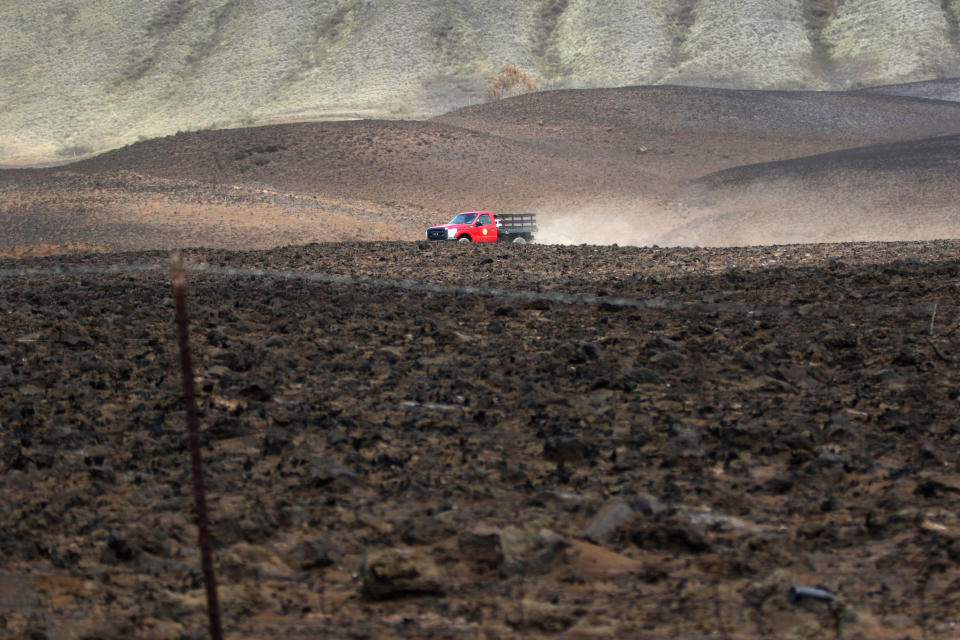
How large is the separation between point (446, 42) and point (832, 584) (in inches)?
3743

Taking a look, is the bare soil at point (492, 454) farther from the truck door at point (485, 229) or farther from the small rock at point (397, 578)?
the truck door at point (485, 229)

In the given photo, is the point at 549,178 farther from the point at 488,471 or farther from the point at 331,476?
the point at 331,476

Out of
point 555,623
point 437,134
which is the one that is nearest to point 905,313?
point 555,623

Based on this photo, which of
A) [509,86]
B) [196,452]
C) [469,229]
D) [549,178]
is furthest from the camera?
[509,86]

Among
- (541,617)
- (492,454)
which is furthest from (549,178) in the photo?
(541,617)

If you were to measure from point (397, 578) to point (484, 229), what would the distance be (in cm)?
2597

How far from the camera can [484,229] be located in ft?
102

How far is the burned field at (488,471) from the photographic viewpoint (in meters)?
5.32

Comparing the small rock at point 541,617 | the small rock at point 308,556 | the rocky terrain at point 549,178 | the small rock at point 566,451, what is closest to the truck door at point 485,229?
the rocky terrain at point 549,178

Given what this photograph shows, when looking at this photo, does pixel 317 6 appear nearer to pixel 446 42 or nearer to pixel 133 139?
pixel 446 42

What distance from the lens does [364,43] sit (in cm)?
9625

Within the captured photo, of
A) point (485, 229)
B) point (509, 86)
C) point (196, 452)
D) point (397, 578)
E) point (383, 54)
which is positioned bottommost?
point (397, 578)

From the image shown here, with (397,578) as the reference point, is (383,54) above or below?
above

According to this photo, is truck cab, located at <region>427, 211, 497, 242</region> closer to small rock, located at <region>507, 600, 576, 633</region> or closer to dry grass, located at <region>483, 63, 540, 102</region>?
small rock, located at <region>507, 600, 576, 633</region>
